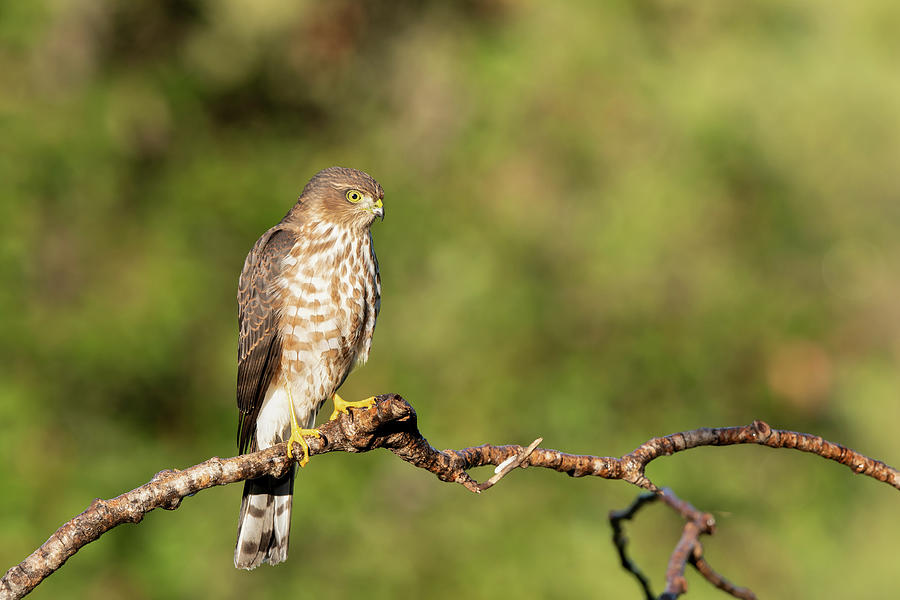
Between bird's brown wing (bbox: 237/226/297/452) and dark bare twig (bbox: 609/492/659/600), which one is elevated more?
bird's brown wing (bbox: 237/226/297/452)

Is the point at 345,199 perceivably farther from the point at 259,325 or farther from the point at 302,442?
the point at 302,442

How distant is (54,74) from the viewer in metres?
7.91

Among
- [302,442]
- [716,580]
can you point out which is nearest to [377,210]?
[302,442]

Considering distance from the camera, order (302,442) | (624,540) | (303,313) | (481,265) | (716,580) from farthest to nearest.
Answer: (481,265)
(303,313)
(302,442)
(624,540)
(716,580)

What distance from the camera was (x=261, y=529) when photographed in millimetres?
3672

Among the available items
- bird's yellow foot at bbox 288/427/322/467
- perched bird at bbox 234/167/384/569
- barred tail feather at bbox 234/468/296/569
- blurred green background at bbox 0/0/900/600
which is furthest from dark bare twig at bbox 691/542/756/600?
blurred green background at bbox 0/0/900/600

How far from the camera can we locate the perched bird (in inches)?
136

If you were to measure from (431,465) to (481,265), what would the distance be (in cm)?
613

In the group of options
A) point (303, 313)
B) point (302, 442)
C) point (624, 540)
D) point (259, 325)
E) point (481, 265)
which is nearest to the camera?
point (624, 540)

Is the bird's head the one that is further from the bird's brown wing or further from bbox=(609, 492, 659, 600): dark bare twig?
bbox=(609, 492, 659, 600): dark bare twig

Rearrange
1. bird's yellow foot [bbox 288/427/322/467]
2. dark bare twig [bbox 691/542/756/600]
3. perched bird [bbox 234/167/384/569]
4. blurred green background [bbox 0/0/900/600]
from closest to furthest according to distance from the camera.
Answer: dark bare twig [bbox 691/542/756/600] < bird's yellow foot [bbox 288/427/322/467] < perched bird [bbox 234/167/384/569] < blurred green background [bbox 0/0/900/600]

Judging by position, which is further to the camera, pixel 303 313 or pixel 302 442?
pixel 303 313

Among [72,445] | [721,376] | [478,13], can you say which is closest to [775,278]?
[721,376]

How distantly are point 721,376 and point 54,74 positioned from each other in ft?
21.7
